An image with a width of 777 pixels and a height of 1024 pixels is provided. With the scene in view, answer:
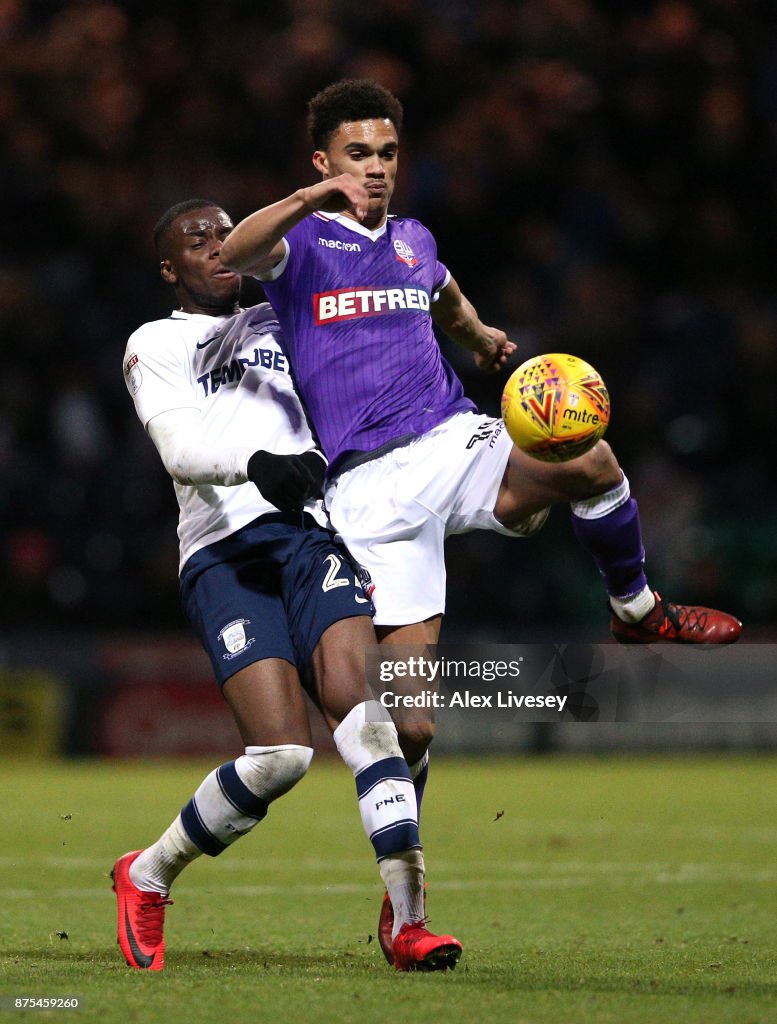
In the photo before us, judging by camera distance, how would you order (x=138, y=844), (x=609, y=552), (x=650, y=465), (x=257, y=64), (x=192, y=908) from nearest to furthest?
(x=609, y=552) → (x=192, y=908) → (x=138, y=844) → (x=650, y=465) → (x=257, y=64)

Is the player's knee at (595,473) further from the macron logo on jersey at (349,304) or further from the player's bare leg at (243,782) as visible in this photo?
the player's bare leg at (243,782)

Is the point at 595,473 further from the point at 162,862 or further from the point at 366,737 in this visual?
the point at 162,862

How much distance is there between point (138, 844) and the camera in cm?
771

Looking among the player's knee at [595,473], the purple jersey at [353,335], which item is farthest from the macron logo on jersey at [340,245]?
the player's knee at [595,473]

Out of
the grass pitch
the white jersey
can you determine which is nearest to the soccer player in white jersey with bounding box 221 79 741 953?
the white jersey

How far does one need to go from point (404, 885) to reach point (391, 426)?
1367 mm

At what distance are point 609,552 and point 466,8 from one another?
1057 centimetres

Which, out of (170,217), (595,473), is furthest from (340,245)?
(595,473)

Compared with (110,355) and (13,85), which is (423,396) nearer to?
(110,355)

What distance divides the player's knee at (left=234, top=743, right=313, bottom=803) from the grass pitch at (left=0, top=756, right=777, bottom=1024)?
51cm

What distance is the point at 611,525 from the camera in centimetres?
487

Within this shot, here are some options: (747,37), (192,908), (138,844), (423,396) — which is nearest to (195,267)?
(423,396)

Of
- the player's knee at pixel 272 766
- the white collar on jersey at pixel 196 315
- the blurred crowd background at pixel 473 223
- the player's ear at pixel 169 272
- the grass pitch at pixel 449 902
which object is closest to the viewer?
Result: the grass pitch at pixel 449 902

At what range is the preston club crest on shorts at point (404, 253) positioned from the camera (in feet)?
16.4
